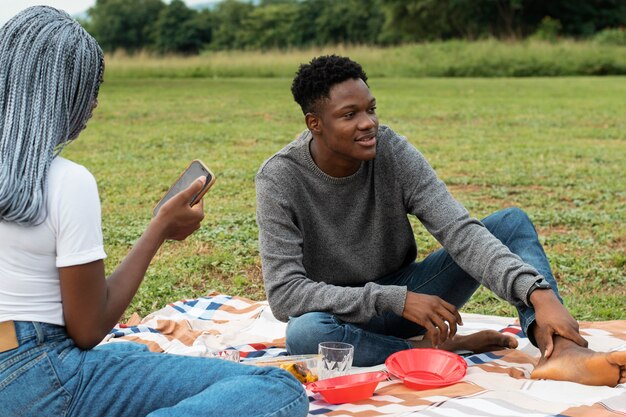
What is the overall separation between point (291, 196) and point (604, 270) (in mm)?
2824

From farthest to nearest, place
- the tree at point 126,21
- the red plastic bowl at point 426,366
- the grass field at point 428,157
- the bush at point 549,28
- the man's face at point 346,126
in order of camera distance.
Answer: the tree at point 126,21 < the bush at point 549,28 < the grass field at point 428,157 < the man's face at point 346,126 < the red plastic bowl at point 426,366

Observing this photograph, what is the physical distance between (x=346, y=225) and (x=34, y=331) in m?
1.69

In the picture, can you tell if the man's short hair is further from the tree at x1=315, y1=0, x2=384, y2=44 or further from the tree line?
the tree at x1=315, y1=0, x2=384, y2=44

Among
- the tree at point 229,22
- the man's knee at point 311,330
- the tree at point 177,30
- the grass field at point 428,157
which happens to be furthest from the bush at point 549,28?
the man's knee at point 311,330

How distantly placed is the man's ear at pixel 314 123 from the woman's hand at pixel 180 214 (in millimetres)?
1083

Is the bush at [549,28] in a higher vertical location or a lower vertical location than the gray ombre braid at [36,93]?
lower

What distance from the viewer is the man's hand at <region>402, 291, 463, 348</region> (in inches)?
137

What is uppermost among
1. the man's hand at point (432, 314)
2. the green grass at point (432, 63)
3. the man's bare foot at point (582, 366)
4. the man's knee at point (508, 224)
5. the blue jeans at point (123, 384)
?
the man's knee at point (508, 224)

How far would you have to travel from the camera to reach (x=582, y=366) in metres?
3.29

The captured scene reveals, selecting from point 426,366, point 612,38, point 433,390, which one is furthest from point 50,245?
point 612,38

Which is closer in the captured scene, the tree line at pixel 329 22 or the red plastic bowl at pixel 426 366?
the red plastic bowl at pixel 426 366

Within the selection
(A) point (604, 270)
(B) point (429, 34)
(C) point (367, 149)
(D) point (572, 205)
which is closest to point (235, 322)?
(C) point (367, 149)

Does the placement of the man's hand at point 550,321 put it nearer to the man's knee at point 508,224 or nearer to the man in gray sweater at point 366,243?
the man in gray sweater at point 366,243

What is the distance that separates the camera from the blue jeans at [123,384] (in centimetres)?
251
